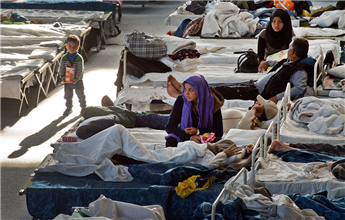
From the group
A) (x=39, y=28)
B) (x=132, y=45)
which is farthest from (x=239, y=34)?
(x=39, y=28)

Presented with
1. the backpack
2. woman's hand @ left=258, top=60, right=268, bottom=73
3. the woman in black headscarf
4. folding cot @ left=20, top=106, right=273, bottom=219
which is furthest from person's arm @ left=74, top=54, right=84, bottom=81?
folding cot @ left=20, top=106, right=273, bottom=219

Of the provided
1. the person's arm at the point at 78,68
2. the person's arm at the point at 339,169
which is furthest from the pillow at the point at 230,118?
the person's arm at the point at 78,68

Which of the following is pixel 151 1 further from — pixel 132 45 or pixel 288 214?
pixel 288 214

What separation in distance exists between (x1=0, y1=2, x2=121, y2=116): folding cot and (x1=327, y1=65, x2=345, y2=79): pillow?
3.27 m

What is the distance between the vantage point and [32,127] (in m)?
5.14

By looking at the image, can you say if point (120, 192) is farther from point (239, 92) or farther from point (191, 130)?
point (239, 92)

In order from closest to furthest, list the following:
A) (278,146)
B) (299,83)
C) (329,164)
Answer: (329,164)
(278,146)
(299,83)

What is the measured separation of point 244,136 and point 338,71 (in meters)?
1.53

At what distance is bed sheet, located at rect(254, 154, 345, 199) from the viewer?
2.76 m

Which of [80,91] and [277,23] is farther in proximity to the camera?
[80,91]

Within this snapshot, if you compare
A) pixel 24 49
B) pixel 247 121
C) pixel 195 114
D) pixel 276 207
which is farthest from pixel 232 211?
pixel 24 49

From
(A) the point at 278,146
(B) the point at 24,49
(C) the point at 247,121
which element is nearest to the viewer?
(A) the point at 278,146

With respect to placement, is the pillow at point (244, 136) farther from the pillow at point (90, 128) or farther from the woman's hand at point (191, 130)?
the pillow at point (90, 128)

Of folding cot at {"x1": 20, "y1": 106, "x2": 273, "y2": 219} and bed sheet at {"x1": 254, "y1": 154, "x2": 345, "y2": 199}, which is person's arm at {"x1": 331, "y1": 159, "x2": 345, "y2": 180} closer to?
bed sheet at {"x1": 254, "y1": 154, "x2": 345, "y2": 199}
